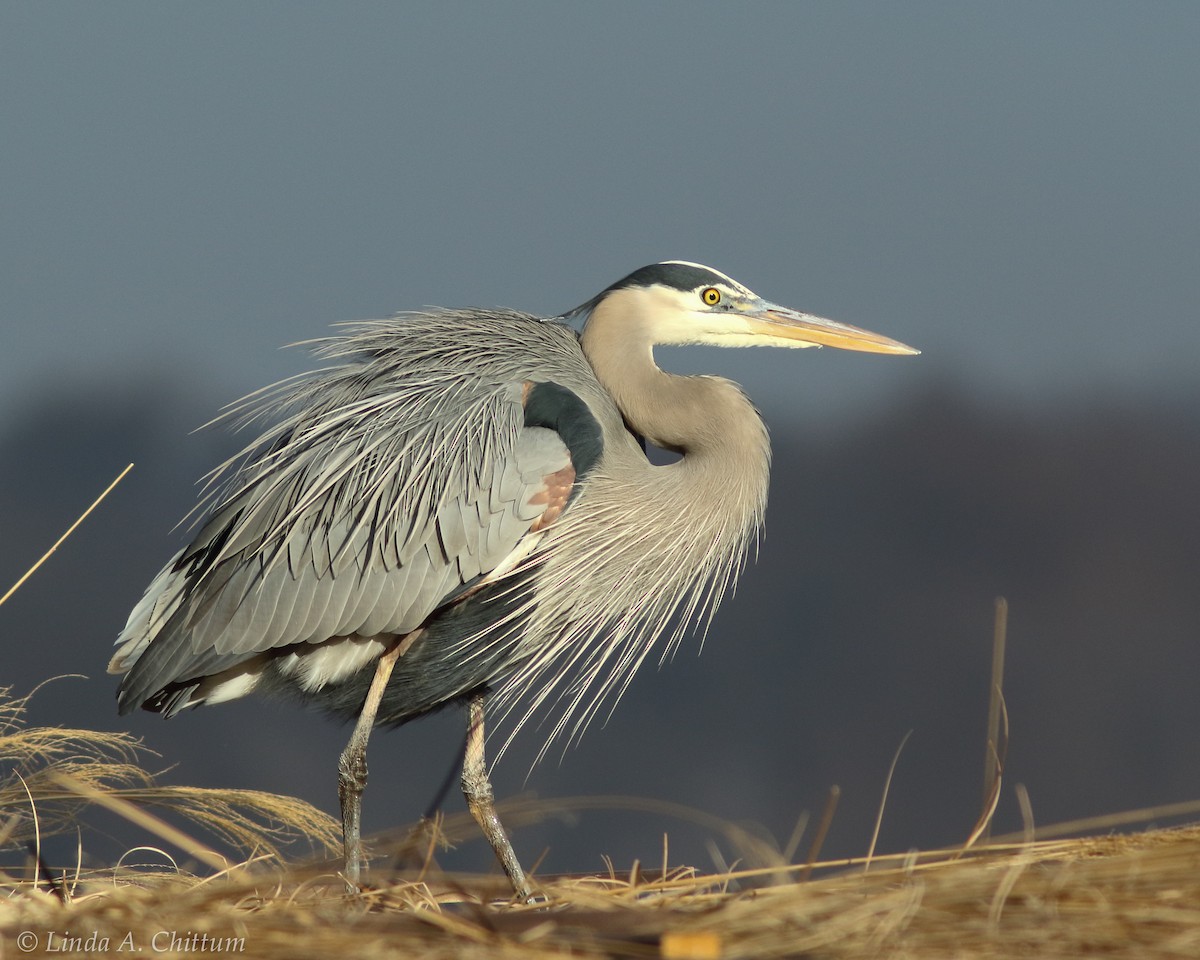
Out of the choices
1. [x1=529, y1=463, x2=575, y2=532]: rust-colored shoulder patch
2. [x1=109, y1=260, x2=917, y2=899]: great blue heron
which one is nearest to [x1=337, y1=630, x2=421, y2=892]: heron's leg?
[x1=109, y1=260, x2=917, y2=899]: great blue heron

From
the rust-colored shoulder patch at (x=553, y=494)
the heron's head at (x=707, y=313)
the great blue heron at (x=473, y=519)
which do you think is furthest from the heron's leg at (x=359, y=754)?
the heron's head at (x=707, y=313)

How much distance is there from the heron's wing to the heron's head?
0.55 m

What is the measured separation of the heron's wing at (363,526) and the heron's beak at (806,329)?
2.78 feet

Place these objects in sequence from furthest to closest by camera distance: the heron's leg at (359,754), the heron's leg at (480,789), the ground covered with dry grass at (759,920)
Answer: the heron's leg at (480,789)
the heron's leg at (359,754)
the ground covered with dry grass at (759,920)

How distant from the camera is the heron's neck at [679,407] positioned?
172 inches

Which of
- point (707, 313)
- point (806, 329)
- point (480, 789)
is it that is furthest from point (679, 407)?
point (480, 789)

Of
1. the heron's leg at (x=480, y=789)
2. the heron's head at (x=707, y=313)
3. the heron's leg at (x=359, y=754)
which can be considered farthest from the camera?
the heron's head at (x=707, y=313)

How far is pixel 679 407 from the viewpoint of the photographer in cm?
438

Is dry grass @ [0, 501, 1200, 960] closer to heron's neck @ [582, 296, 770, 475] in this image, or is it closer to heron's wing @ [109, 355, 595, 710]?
heron's wing @ [109, 355, 595, 710]

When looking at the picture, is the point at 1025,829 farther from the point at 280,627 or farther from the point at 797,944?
the point at 280,627

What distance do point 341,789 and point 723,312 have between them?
1.98 m

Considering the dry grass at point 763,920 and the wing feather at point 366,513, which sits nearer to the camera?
the dry grass at point 763,920

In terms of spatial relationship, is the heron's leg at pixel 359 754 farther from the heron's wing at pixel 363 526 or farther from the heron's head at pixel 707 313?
the heron's head at pixel 707 313

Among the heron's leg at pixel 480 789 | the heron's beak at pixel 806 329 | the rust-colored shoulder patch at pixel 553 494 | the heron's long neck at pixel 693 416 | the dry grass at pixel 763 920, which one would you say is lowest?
the heron's leg at pixel 480 789
